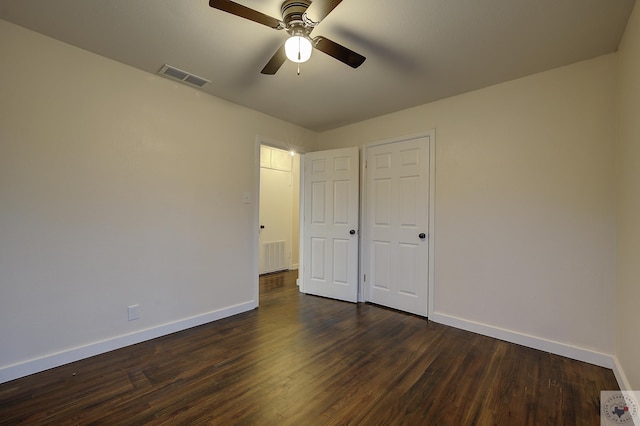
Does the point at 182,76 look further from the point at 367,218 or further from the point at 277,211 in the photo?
the point at 277,211

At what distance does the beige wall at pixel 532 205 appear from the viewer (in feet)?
7.19

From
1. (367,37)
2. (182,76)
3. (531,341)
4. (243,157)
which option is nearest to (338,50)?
(367,37)

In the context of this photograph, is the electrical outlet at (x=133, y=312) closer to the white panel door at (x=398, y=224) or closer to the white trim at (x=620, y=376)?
the white panel door at (x=398, y=224)

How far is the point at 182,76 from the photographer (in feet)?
8.54

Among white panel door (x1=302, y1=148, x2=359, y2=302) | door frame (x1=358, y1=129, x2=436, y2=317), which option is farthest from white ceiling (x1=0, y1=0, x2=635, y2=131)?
white panel door (x1=302, y1=148, x2=359, y2=302)

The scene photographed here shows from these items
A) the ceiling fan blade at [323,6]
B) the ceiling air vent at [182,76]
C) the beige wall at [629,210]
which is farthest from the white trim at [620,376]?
the ceiling air vent at [182,76]

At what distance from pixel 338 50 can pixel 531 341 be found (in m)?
2.85

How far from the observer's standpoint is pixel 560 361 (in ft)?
7.31

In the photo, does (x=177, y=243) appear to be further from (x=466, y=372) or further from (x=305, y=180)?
(x=466, y=372)

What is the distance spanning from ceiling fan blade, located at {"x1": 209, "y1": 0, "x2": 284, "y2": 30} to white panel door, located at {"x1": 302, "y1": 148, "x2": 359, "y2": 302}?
2231 millimetres

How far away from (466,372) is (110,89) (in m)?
3.61

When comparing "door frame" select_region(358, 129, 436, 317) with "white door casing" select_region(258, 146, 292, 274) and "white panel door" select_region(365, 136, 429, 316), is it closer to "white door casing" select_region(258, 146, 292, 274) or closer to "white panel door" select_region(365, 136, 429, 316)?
"white panel door" select_region(365, 136, 429, 316)

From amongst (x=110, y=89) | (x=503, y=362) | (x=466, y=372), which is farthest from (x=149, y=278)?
(x=503, y=362)

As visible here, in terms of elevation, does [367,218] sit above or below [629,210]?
below
